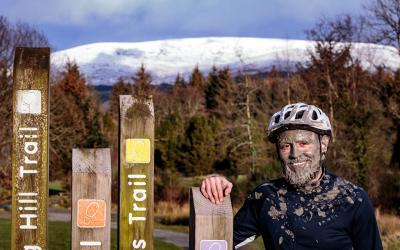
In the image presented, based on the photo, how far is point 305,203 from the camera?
118 inches

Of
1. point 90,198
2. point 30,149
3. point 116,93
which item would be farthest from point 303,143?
point 116,93

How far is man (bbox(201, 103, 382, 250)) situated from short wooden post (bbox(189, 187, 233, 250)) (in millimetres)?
385

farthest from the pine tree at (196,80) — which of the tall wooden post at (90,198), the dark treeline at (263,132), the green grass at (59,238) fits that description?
the tall wooden post at (90,198)

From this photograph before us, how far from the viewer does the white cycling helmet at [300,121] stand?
304cm

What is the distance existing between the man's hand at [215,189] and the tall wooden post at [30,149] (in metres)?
3.22

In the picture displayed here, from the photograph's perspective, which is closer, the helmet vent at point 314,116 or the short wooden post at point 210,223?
the short wooden post at point 210,223

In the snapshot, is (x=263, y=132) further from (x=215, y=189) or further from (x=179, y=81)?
(x=179, y=81)

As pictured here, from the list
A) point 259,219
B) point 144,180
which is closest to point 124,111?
point 144,180

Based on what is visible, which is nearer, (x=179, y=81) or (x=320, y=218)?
(x=320, y=218)

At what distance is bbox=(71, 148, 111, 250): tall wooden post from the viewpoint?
5035 mm

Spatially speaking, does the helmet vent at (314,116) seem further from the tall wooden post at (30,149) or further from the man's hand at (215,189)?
the tall wooden post at (30,149)

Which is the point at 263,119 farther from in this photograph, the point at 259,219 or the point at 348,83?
the point at 259,219

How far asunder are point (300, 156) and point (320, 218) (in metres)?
0.28

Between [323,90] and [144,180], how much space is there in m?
26.2
